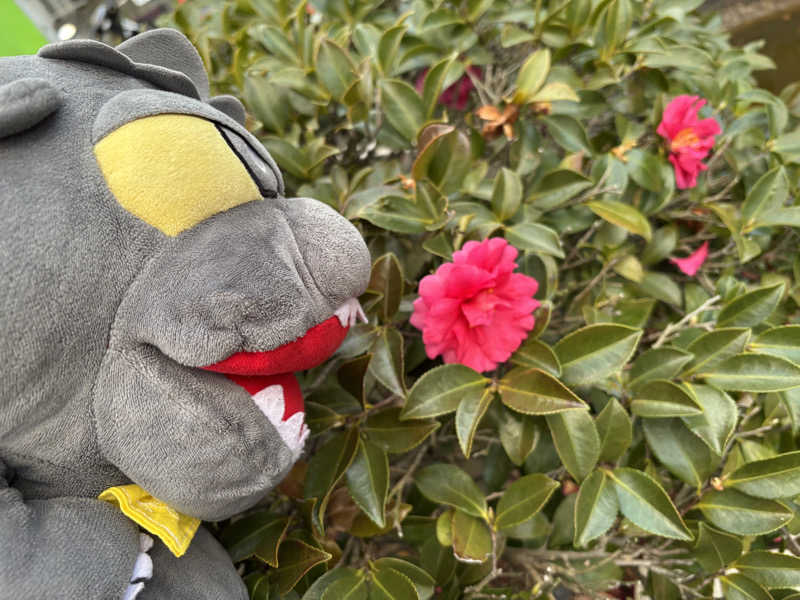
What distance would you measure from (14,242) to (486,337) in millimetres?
524

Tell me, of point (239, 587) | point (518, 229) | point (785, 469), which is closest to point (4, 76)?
point (239, 587)

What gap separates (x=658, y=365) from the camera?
2.43ft

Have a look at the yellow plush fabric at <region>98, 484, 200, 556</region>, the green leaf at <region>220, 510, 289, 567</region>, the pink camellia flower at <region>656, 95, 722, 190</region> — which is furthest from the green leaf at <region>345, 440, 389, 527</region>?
the pink camellia flower at <region>656, 95, 722, 190</region>

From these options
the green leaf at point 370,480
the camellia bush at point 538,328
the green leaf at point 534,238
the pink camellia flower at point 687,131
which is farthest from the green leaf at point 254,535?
the pink camellia flower at point 687,131

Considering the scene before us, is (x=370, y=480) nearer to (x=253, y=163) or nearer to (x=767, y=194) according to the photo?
(x=253, y=163)

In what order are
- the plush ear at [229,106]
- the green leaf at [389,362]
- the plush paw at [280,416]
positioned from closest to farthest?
the plush paw at [280,416], the plush ear at [229,106], the green leaf at [389,362]

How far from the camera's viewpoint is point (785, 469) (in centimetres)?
67

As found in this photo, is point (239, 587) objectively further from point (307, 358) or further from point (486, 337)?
point (486, 337)

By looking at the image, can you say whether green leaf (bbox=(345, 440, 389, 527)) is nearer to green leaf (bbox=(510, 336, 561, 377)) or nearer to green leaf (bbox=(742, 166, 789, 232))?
green leaf (bbox=(510, 336, 561, 377))

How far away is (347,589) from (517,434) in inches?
12.4

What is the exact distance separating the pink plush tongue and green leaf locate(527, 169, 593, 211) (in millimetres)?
536

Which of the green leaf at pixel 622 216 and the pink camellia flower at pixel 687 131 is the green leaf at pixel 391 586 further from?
the pink camellia flower at pixel 687 131

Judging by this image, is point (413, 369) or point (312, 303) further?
point (413, 369)

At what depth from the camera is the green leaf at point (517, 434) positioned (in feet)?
2.38
